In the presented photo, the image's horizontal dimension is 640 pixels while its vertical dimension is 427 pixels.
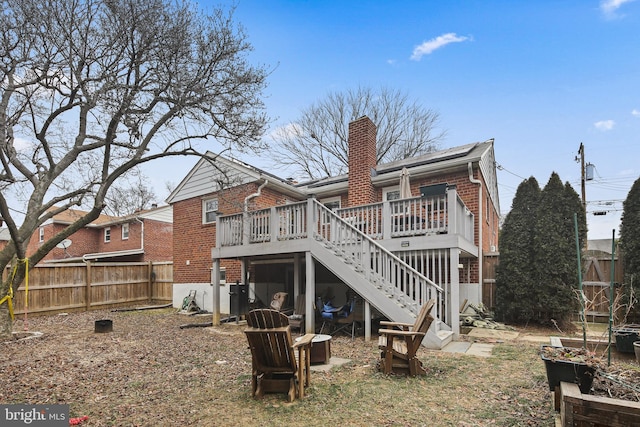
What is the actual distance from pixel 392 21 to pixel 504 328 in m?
9.84

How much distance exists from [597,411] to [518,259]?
7.61 m

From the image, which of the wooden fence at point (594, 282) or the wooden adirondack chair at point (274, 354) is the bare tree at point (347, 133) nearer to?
the wooden fence at point (594, 282)

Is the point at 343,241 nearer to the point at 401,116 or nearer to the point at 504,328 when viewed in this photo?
the point at 504,328

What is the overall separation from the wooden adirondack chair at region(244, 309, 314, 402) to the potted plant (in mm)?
2556

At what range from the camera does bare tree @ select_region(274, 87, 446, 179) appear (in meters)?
25.0

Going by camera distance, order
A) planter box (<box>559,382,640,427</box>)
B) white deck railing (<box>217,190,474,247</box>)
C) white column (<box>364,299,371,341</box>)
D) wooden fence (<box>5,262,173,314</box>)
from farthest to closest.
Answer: wooden fence (<box>5,262,173,314</box>), white deck railing (<box>217,190,474,247</box>), white column (<box>364,299,371,341</box>), planter box (<box>559,382,640,427</box>)

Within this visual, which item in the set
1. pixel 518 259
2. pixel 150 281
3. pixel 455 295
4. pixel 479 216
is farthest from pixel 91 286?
pixel 518 259

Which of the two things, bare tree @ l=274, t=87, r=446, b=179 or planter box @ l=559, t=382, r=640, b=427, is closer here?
planter box @ l=559, t=382, r=640, b=427

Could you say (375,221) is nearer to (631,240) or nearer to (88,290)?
(631,240)

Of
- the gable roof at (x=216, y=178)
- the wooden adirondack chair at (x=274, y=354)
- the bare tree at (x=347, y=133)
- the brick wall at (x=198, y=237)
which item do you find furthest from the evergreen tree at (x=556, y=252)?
the bare tree at (x=347, y=133)

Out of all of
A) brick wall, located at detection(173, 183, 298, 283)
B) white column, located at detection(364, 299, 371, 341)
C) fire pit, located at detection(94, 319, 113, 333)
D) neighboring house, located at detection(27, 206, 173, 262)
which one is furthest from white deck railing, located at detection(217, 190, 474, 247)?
neighboring house, located at detection(27, 206, 173, 262)

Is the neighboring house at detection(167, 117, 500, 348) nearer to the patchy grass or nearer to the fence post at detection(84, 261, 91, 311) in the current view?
the patchy grass

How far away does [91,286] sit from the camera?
14.9 meters

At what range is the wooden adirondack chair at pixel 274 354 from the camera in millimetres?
4246
